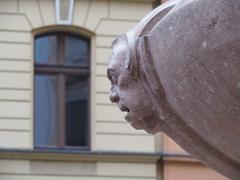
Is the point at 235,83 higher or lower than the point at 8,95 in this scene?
lower

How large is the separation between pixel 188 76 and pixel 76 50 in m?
11.5

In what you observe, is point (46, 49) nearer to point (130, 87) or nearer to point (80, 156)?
point (80, 156)

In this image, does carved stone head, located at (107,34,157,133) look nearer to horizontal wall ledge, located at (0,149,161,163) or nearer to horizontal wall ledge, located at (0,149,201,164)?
horizontal wall ledge, located at (0,149,201,164)

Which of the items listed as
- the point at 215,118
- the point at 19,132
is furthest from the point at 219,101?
the point at 19,132

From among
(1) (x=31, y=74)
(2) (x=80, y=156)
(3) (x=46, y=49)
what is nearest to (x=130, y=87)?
(2) (x=80, y=156)

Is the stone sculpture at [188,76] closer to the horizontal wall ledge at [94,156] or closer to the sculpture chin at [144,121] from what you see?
the sculpture chin at [144,121]

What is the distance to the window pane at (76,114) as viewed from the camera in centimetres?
1394

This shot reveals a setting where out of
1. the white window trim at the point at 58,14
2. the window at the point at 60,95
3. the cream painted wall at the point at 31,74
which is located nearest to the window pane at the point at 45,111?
the window at the point at 60,95

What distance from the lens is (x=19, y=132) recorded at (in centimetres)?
1370

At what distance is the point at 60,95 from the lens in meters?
13.9

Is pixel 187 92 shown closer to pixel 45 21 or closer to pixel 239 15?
pixel 239 15

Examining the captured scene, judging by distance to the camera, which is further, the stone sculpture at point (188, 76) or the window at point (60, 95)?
the window at point (60, 95)

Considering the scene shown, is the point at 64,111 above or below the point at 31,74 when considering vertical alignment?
below

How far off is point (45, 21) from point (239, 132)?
Result: 1168cm
